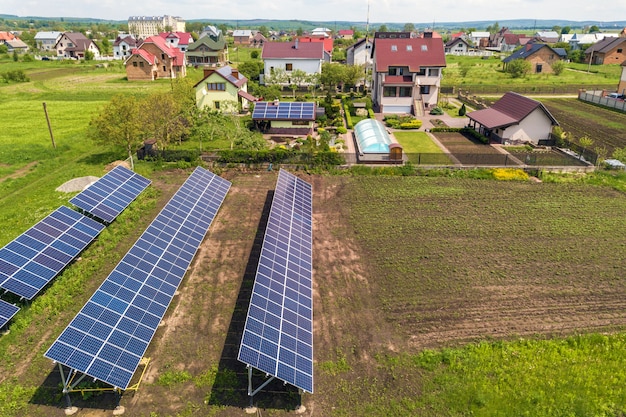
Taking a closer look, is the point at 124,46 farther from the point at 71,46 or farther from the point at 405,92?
the point at 405,92

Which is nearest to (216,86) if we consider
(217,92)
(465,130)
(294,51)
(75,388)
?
(217,92)

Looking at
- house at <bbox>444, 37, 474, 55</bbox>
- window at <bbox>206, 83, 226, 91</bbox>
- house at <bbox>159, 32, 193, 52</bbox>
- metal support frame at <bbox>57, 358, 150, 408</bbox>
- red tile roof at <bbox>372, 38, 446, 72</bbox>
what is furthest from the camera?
house at <bbox>444, 37, 474, 55</bbox>

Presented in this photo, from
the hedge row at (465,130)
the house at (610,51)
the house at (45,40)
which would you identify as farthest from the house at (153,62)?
the house at (610,51)

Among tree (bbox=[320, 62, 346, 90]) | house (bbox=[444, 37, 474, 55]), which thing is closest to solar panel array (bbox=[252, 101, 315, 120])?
tree (bbox=[320, 62, 346, 90])

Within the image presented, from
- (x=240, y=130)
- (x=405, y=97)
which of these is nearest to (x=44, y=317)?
(x=240, y=130)

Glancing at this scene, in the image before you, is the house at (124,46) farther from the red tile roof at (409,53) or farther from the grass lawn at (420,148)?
the grass lawn at (420,148)

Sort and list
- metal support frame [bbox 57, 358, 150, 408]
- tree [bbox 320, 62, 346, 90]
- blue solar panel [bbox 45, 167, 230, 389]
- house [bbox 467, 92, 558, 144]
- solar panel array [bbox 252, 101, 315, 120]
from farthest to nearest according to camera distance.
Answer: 1. tree [bbox 320, 62, 346, 90]
2. solar panel array [bbox 252, 101, 315, 120]
3. house [bbox 467, 92, 558, 144]
4. metal support frame [bbox 57, 358, 150, 408]
5. blue solar panel [bbox 45, 167, 230, 389]

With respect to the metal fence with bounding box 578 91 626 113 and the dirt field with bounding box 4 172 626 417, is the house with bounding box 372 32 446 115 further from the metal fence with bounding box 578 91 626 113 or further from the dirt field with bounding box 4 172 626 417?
the dirt field with bounding box 4 172 626 417

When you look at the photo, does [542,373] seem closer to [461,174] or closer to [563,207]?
[563,207]
